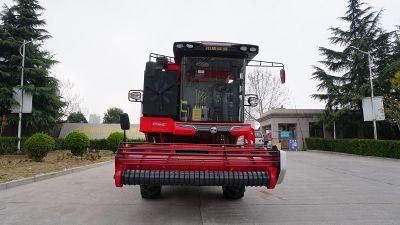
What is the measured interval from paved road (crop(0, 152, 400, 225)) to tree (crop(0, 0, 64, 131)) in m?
21.2

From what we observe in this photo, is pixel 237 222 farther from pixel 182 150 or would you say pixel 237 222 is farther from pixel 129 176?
pixel 129 176

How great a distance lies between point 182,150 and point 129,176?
935mm

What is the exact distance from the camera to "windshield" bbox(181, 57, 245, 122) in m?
7.33

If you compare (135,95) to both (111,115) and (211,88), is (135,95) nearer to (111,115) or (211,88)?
(211,88)

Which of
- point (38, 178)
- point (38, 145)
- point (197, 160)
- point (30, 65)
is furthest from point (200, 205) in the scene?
point (30, 65)

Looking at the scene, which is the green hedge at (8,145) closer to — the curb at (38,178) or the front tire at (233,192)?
the curb at (38,178)

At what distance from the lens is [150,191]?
798 cm

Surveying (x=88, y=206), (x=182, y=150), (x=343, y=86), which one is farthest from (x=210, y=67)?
(x=343, y=86)

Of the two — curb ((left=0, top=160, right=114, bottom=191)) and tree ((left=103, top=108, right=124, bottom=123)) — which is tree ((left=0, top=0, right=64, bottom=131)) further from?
tree ((left=103, top=108, right=124, bottom=123))

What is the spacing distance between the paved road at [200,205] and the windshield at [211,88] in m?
1.81

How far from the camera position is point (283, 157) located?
5.73 m

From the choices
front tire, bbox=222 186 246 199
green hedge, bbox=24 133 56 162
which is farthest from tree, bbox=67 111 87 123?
front tire, bbox=222 186 246 199

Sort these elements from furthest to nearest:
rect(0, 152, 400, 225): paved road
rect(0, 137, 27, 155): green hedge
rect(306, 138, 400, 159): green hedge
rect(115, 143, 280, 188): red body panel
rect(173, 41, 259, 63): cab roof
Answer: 1. rect(0, 137, 27, 155): green hedge
2. rect(306, 138, 400, 159): green hedge
3. rect(173, 41, 259, 63): cab roof
4. rect(0, 152, 400, 225): paved road
5. rect(115, 143, 280, 188): red body panel

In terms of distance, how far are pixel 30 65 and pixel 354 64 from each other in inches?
1165
